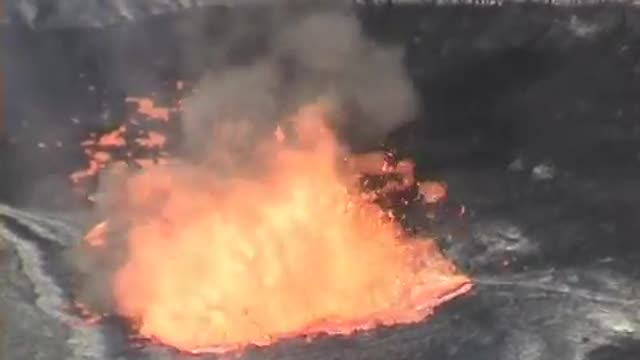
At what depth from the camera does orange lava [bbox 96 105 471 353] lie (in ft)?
6.49

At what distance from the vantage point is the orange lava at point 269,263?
1.98 meters

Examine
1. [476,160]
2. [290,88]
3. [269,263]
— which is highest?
[290,88]

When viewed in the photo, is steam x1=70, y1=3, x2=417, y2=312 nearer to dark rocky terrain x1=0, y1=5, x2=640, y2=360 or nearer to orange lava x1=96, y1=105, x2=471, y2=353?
dark rocky terrain x1=0, y1=5, x2=640, y2=360

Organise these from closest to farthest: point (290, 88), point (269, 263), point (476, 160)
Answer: point (269, 263), point (476, 160), point (290, 88)

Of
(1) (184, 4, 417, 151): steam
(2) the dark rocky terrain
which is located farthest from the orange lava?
(1) (184, 4, 417, 151): steam

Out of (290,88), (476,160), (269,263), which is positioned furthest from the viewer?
(290,88)

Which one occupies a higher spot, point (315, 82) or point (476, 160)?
point (315, 82)

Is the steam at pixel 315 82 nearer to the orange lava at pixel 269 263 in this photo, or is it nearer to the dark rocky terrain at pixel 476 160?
the dark rocky terrain at pixel 476 160

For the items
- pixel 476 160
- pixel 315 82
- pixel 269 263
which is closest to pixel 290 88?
pixel 315 82

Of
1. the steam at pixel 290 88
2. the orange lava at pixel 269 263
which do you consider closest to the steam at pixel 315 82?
the steam at pixel 290 88

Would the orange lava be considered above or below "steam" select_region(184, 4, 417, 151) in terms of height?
below

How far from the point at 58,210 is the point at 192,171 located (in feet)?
0.99

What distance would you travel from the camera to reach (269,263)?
2.07 metres

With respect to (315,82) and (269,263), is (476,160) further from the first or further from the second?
(269,263)
